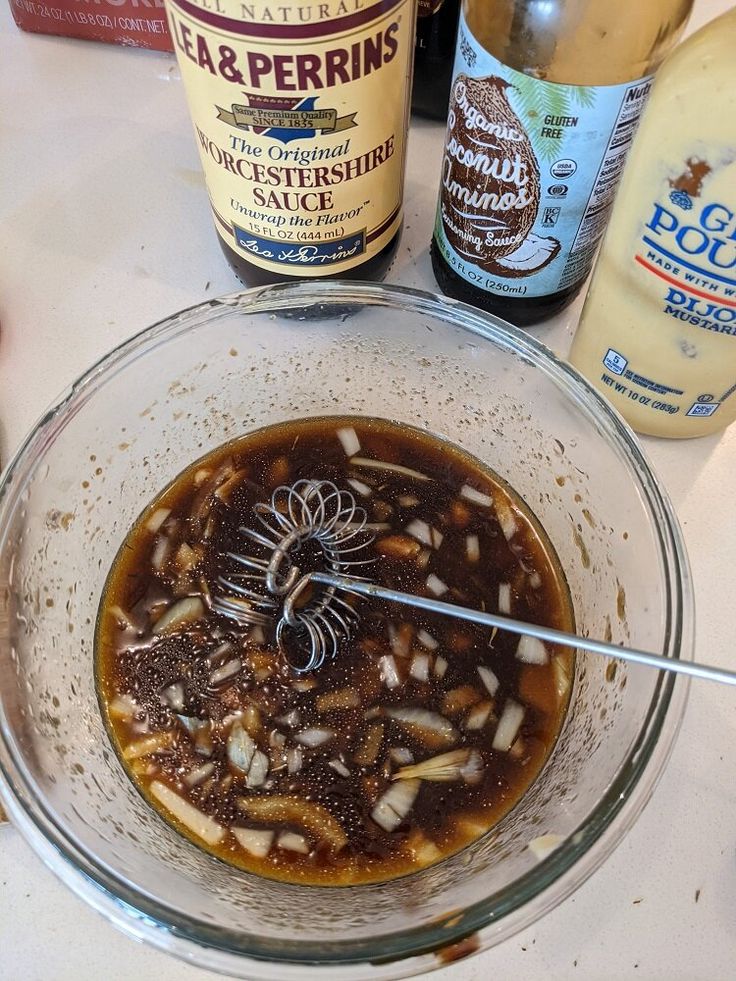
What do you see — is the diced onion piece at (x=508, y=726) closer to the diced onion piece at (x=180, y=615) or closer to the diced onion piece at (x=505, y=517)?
the diced onion piece at (x=505, y=517)

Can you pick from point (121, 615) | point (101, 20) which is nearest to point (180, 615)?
point (121, 615)

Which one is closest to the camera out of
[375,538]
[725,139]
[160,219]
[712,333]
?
[725,139]

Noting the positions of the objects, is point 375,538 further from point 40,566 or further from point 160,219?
point 160,219

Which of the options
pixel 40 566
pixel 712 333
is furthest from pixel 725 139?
pixel 40 566

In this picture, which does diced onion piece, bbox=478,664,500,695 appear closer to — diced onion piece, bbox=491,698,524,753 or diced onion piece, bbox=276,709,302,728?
diced onion piece, bbox=491,698,524,753

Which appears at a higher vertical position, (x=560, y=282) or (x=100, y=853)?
(x=560, y=282)

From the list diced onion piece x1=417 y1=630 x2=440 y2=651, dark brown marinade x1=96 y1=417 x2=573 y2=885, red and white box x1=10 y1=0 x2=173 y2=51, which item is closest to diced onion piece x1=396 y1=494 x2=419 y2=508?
dark brown marinade x1=96 y1=417 x2=573 y2=885

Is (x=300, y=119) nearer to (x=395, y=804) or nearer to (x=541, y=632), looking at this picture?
(x=541, y=632)

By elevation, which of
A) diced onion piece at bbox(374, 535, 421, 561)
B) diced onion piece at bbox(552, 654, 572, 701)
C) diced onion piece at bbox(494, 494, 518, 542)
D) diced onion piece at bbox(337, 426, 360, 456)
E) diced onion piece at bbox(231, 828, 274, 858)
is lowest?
diced onion piece at bbox(231, 828, 274, 858)
